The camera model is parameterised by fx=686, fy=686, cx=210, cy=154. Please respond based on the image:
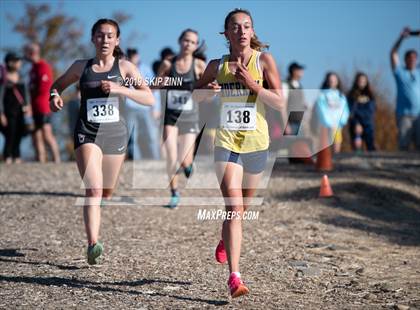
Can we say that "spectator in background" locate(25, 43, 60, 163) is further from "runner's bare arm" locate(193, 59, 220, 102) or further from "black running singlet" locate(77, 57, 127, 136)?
"runner's bare arm" locate(193, 59, 220, 102)

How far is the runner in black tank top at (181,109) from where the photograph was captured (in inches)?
340

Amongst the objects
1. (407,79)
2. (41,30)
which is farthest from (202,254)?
(41,30)

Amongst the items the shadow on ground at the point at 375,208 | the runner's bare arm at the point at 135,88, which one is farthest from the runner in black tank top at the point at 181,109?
the runner's bare arm at the point at 135,88

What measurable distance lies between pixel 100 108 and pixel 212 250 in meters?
1.72

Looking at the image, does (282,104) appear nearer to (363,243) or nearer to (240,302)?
(240,302)

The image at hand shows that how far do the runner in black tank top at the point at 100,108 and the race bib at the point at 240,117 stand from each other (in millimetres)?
1035

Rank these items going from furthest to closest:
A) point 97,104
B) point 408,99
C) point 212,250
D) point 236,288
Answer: point 408,99 < point 212,250 < point 97,104 < point 236,288

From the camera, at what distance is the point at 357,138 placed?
1472cm

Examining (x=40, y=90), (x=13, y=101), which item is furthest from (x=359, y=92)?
(x=13, y=101)

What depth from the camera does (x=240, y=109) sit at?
16.3ft

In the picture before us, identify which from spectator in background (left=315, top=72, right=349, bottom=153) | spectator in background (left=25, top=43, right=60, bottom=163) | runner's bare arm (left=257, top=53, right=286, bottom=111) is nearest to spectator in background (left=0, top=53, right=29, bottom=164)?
spectator in background (left=25, top=43, right=60, bottom=163)

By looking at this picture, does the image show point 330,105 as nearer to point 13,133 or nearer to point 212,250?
point 13,133

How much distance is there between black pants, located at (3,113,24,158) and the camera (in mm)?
12797

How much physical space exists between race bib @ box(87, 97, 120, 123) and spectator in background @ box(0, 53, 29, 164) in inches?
291
